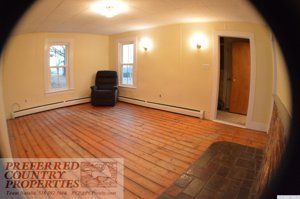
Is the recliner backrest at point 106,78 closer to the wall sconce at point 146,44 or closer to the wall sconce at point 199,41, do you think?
the wall sconce at point 146,44

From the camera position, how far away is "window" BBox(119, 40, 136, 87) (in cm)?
571

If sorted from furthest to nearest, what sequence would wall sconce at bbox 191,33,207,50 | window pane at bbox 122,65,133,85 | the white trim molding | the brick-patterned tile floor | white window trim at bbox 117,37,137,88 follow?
window pane at bbox 122,65,133,85, white window trim at bbox 117,37,137,88, wall sconce at bbox 191,33,207,50, the white trim molding, the brick-patterned tile floor

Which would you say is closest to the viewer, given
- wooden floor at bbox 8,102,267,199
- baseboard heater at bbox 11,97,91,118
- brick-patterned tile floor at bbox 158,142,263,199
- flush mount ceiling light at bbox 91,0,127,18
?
brick-patterned tile floor at bbox 158,142,263,199

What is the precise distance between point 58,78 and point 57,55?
0.64 metres

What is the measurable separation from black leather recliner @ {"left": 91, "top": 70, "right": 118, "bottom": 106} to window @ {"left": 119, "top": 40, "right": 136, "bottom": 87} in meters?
0.34

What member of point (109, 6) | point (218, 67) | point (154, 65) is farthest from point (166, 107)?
point (109, 6)

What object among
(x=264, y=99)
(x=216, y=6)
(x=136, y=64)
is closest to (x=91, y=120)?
(x=136, y=64)

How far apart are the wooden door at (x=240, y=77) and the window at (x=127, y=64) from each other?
2.77 meters

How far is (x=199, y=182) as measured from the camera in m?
1.97

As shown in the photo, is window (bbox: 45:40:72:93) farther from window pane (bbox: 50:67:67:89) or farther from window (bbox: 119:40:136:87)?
window (bbox: 119:40:136:87)

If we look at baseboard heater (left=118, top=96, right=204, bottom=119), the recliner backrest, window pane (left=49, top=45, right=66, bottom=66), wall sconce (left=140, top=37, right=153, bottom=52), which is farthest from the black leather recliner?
wall sconce (left=140, top=37, right=153, bottom=52)

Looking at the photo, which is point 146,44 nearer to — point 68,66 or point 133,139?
point 68,66

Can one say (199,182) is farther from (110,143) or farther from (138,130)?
(138,130)

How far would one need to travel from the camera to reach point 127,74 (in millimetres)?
5992
